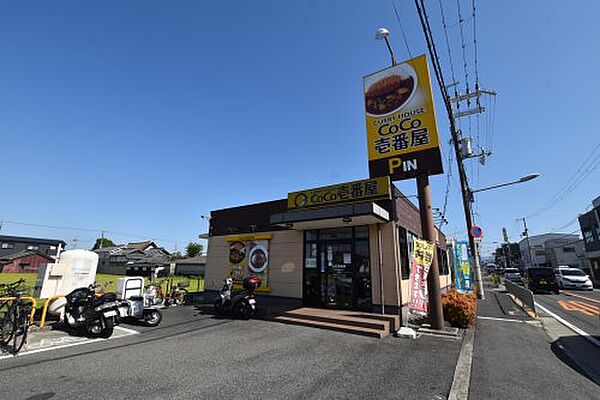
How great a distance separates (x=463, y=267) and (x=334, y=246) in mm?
12287

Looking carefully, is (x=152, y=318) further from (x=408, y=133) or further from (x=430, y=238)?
(x=408, y=133)

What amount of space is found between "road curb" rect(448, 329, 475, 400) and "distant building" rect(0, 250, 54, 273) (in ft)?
157

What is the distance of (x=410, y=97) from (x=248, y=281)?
8.22 metres

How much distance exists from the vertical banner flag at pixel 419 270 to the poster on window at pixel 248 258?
5605 mm

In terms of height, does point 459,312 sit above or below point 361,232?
below

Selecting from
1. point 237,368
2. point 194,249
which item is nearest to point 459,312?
point 237,368

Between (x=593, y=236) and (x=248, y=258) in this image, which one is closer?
(x=248, y=258)

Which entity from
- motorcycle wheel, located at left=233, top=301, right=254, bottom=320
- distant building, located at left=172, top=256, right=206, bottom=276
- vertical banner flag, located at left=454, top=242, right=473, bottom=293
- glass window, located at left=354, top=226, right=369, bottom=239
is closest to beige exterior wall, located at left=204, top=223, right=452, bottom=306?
glass window, located at left=354, top=226, right=369, bottom=239

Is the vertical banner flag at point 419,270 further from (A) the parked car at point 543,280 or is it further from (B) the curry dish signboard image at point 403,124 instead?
(A) the parked car at point 543,280

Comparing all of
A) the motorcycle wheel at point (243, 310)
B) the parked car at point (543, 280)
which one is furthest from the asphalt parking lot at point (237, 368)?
the parked car at point (543, 280)

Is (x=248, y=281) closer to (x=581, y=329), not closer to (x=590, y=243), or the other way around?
(x=581, y=329)

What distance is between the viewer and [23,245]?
46.0 meters

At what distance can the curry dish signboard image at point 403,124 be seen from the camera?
8.05 m

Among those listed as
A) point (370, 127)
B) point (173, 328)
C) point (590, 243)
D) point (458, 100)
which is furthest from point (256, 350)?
point (590, 243)
